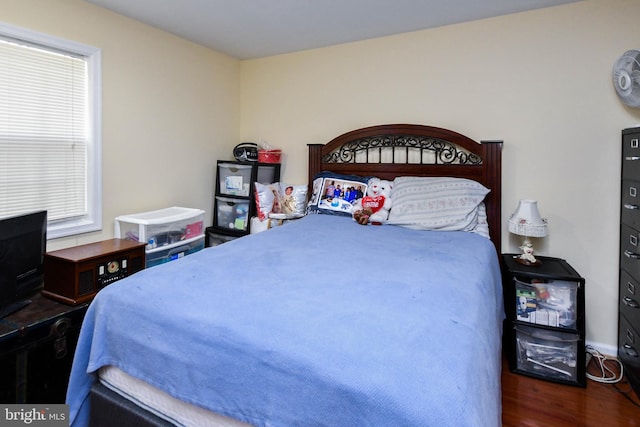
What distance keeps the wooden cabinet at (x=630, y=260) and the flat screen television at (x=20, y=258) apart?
10.9 feet

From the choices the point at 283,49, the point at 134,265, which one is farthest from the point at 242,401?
the point at 283,49

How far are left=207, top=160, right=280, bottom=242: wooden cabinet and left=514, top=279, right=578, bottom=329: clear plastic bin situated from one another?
2325 mm

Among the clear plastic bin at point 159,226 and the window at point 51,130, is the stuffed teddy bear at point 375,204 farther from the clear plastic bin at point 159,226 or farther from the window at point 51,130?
the window at point 51,130

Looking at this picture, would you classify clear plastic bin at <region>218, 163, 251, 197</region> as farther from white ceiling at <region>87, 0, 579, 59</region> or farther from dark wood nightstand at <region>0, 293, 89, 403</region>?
dark wood nightstand at <region>0, 293, 89, 403</region>

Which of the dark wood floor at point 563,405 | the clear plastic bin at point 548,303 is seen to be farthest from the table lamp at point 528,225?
the dark wood floor at point 563,405

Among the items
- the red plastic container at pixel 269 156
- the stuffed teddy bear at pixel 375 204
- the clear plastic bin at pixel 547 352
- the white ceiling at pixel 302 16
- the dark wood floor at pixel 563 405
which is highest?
the white ceiling at pixel 302 16

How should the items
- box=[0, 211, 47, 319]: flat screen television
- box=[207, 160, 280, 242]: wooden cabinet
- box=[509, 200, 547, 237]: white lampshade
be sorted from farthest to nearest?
1. box=[207, 160, 280, 242]: wooden cabinet
2. box=[509, 200, 547, 237]: white lampshade
3. box=[0, 211, 47, 319]: flat screen television

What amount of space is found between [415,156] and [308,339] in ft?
7.64

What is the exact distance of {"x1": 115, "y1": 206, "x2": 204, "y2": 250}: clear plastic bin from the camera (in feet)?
8.53

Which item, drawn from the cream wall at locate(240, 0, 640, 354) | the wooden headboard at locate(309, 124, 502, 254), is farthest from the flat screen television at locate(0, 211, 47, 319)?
the cream wall at locate(240, 0, 640, 354)

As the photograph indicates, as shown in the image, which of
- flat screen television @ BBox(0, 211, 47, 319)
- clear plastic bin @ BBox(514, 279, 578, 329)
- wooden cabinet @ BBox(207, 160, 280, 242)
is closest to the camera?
flat screen television @ BBox(0, 211, 47, 319)

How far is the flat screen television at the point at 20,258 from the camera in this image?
5.51ft

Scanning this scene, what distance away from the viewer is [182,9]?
2586 millimetres

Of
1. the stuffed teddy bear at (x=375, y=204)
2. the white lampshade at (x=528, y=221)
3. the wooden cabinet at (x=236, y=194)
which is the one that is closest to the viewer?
the white lampshade at (x=528, y=221)
